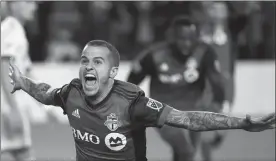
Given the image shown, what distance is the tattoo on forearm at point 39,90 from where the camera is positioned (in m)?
5.28

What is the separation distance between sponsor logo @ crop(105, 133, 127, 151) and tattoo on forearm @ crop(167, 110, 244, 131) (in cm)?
31

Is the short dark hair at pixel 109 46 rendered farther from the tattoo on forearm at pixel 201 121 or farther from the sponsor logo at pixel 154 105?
the tattoo on forearm at pixel 201 121

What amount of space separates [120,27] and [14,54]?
21.8 feet

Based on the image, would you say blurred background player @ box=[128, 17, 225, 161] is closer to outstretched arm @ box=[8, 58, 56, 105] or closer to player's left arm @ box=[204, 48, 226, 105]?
player's left arm @ box=[204, 48, 226, 105]

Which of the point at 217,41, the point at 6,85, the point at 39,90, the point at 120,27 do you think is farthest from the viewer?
the point at 120,27

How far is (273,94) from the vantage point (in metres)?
12.7

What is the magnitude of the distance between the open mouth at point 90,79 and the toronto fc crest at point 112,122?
0.24 meters

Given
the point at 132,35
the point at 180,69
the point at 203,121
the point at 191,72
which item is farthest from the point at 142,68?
the point at 132,35

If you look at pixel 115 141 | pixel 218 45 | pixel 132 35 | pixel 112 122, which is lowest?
pixel 115 141

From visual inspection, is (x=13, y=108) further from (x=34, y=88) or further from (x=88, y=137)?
(x=88, y=137)

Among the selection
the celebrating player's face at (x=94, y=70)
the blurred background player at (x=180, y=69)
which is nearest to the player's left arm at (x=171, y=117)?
the celebrating player's face at (x=94, y=70)

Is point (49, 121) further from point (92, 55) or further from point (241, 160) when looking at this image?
point (92, 55)

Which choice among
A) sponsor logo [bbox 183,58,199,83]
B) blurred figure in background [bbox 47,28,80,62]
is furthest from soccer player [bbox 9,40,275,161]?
blurred figure in background [bbox 47,28,80,62]

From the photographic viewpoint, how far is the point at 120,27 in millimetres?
13758
